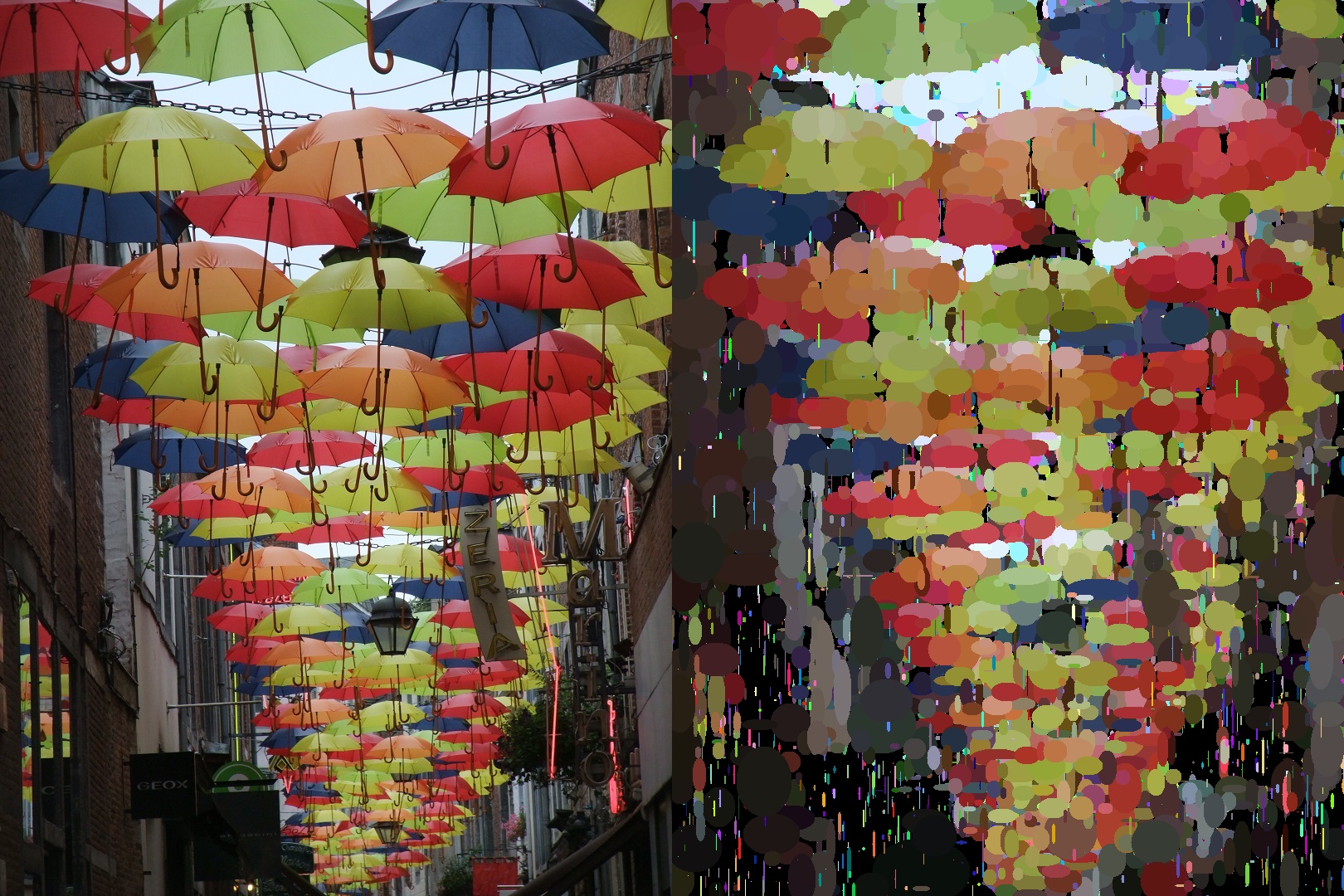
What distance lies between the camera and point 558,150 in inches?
259

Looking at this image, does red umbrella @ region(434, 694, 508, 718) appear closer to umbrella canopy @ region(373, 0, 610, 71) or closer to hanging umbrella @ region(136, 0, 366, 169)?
hanging umbrella @ region(136, 0, 366, 169)

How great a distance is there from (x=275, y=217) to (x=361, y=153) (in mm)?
1468

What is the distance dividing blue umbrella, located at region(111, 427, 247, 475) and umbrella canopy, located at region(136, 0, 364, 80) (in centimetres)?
524

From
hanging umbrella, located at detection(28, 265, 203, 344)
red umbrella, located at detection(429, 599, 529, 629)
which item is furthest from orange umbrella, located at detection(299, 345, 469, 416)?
red umbrella, located at detection(429, 599, 529, 629)

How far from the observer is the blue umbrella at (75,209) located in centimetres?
820

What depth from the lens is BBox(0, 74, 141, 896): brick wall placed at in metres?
9.23

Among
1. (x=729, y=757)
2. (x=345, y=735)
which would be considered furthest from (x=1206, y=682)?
(x=345, y=735)

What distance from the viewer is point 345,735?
944 inches

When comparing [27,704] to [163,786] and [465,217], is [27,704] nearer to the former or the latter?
[465,217]

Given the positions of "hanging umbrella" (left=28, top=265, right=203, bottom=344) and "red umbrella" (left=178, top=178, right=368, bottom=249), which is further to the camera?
"hanging umbrella" (left=28, top=265, right=203, bottom=344)

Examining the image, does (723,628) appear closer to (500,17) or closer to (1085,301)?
(1085,301)

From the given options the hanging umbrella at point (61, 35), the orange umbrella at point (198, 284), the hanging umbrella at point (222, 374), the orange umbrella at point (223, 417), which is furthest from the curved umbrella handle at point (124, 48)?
the orange umbrella at point (223, 417)

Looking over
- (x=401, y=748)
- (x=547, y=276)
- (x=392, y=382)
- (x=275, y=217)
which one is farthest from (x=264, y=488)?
(x=401, y=748)

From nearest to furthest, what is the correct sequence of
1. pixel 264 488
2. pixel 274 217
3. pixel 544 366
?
pixel 274 217 < pixel 544 366 < pixel 264 488
